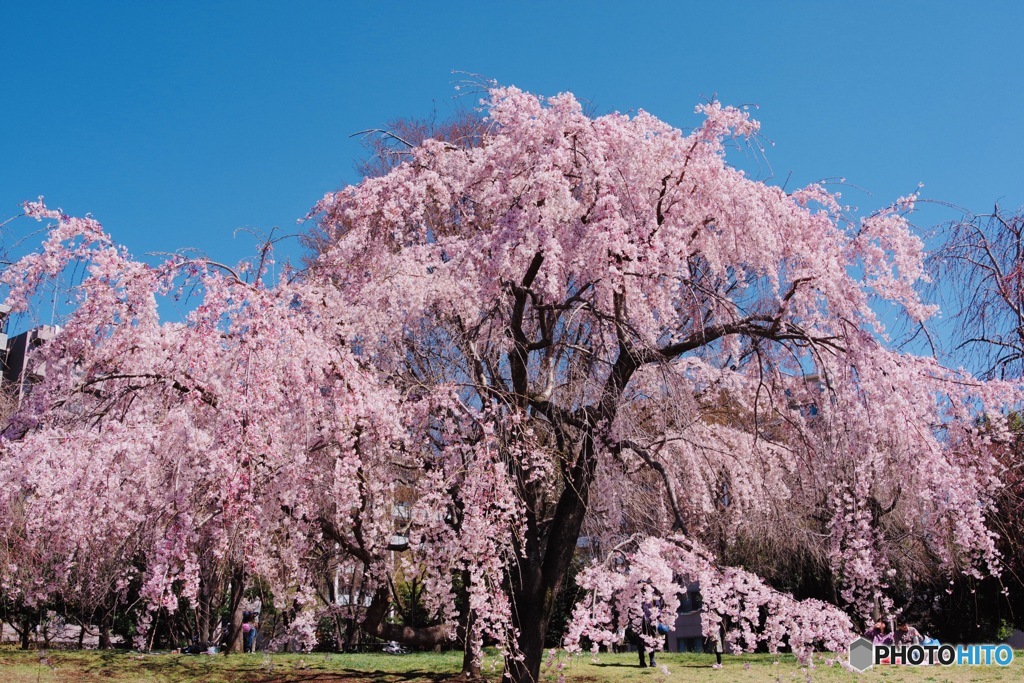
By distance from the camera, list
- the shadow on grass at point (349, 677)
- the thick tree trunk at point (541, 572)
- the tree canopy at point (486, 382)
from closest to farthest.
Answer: the tree canopy at point (486, 382), the thick tree trunk at point (541, 572), the shadow on grass at point (349, 677)

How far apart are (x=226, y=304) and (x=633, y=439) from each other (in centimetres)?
481

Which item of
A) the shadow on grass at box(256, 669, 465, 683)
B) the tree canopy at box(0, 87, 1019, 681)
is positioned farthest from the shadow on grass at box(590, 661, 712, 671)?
the tree canopy at box(0, 87, 1019, 681)

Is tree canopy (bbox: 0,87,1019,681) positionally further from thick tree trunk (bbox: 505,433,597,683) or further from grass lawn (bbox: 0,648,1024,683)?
grass lawn (bbox: 0,648,1024,683)

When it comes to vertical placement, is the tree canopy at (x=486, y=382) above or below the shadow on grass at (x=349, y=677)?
above

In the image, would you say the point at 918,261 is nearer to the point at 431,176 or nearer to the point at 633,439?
the point at 633,439

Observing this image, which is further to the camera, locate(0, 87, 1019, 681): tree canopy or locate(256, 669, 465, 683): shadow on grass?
locate(256, 669, 465, 683): shadow on grass

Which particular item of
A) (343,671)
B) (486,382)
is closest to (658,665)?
(343,671)

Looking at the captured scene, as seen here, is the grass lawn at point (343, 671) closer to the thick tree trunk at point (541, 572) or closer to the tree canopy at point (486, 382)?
the thick tree trunk at point (541, 572)

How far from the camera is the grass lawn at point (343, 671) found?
36.2 ft

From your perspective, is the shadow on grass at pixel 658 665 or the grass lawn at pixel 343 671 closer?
the grass lawn at pixel 343 671

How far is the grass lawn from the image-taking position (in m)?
11.0

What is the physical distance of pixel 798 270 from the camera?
8.88 metres

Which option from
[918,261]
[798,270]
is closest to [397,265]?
[798,270]

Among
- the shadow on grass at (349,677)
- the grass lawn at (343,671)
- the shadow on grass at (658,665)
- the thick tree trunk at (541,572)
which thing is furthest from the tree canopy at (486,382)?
the shadow on grass at (658,665)
